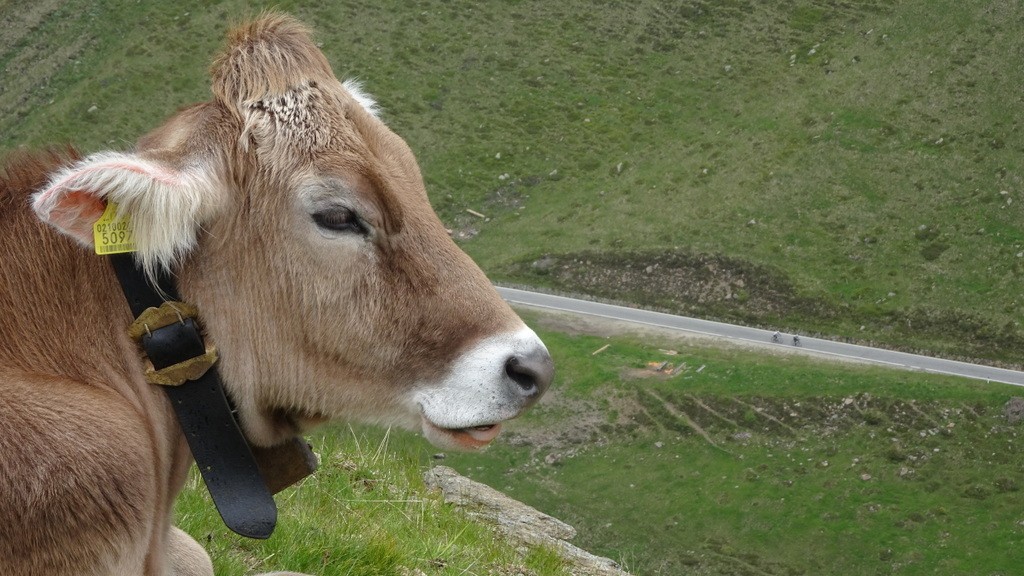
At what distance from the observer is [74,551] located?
4.17 m

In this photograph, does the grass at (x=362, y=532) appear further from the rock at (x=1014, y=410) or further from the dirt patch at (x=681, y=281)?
the dirt patch at (x=681, y=281)

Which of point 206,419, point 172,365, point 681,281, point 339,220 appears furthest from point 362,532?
point 681,281

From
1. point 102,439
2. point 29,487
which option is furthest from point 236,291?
point 29,487

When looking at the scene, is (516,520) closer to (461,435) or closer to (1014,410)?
(461,435)

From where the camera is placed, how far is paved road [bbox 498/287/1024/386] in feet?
233

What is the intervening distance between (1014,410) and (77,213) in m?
72.0

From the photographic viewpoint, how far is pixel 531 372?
482 centimetres

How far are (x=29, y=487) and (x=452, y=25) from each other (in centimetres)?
11372

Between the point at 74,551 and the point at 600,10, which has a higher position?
the point at 600,10

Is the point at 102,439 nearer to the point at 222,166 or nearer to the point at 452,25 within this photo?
Answer: the point at 222,166

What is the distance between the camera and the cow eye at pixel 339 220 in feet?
16.2

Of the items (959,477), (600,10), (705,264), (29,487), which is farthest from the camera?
(600,10)

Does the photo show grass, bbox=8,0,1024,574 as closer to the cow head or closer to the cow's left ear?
the cow head

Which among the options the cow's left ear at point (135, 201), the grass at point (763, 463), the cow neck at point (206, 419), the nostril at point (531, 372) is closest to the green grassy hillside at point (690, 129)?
the grass at point (763, 463)
